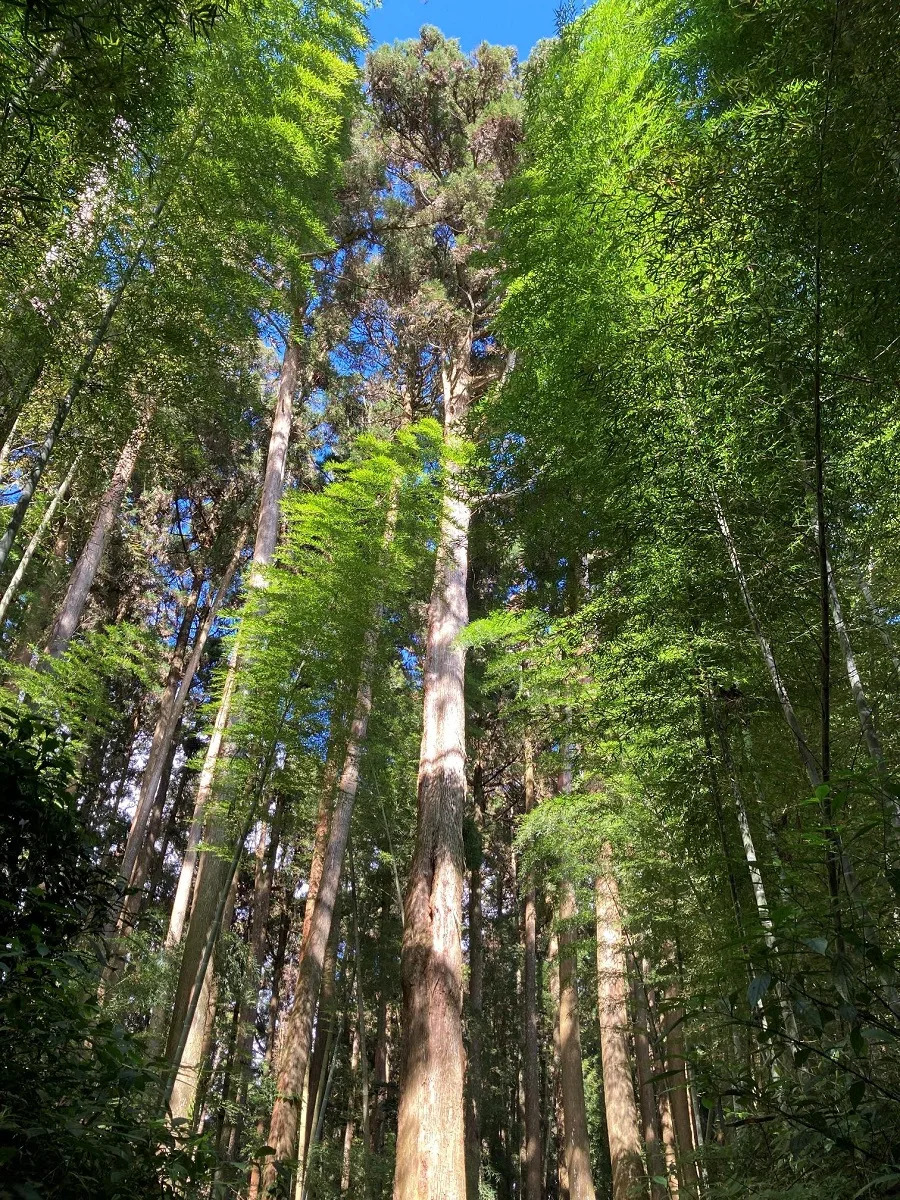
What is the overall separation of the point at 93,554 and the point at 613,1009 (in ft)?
25.1

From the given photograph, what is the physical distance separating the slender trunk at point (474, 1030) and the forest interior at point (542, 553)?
1421 mm

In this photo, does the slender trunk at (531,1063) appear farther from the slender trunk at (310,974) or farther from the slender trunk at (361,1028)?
the slender trunk at (310,974)

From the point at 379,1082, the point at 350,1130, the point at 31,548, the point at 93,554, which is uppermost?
the point at 93,554

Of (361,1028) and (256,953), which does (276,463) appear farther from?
(256,953)

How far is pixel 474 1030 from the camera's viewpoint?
35.2ft

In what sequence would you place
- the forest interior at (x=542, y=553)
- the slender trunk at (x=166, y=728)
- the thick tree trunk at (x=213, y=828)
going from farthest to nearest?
the slender trunk at (x=166, y=728) → the thick tree trunk at (x=213, y=828) → the forest interior at (x=542, y=553)

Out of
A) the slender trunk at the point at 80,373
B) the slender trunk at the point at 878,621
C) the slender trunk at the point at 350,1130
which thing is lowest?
the slender trunk at the point at 350,1130

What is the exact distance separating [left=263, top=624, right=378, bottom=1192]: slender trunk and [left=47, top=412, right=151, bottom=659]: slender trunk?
11.3 feet

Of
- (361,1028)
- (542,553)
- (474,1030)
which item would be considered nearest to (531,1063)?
(474,1030)

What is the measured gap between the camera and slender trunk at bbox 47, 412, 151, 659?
767 cm

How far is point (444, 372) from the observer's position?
28.1ft

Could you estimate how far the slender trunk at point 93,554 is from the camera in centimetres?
767

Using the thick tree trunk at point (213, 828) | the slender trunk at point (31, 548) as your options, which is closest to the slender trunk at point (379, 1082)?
the thick tree trunk at point (213, 828)

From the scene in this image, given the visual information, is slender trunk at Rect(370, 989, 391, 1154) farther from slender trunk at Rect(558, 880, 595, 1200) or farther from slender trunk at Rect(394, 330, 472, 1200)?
slender trunk at Rect(394, 330, 472, 1200)
